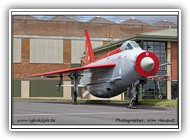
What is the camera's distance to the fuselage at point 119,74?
1861cm

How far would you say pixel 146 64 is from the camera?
17.7 m

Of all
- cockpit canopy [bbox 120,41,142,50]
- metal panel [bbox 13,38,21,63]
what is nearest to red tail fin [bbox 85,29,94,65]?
cockpit canopy [bbox 120,41,142,50]

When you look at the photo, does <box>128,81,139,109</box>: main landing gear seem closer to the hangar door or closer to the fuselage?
the fuselage

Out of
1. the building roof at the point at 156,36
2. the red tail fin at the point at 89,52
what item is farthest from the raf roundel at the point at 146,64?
the red tail fin at the point at 89,52

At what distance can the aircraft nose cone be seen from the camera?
57.8 feet

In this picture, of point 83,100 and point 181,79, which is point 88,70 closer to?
point 83,100

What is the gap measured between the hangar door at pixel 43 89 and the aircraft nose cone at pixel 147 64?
6.93 metres

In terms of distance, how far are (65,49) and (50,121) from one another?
10.7 metres

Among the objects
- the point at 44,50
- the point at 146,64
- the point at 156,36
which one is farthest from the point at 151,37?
the point at 146,64

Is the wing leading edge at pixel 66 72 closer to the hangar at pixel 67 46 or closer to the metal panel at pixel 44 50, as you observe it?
the hangar at pixel 67 46

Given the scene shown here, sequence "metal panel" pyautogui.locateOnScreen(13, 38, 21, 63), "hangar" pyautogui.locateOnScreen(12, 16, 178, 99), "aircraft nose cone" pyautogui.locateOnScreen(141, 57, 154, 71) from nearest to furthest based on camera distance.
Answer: "metal panel" pyautogui.locateOnScreen(13, 38, 21, 63), "aircraft nose cone" pyautogui.locateOnScreen(141, 57, 154, 71), "hangar" pyautogui.locateOnScreen(12, 16, 178, 99)

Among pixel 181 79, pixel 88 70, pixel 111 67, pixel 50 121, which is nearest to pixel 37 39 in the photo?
pixel 88 70

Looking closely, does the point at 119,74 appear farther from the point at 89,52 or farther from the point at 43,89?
the point at 89,52

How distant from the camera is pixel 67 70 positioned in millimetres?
23188
